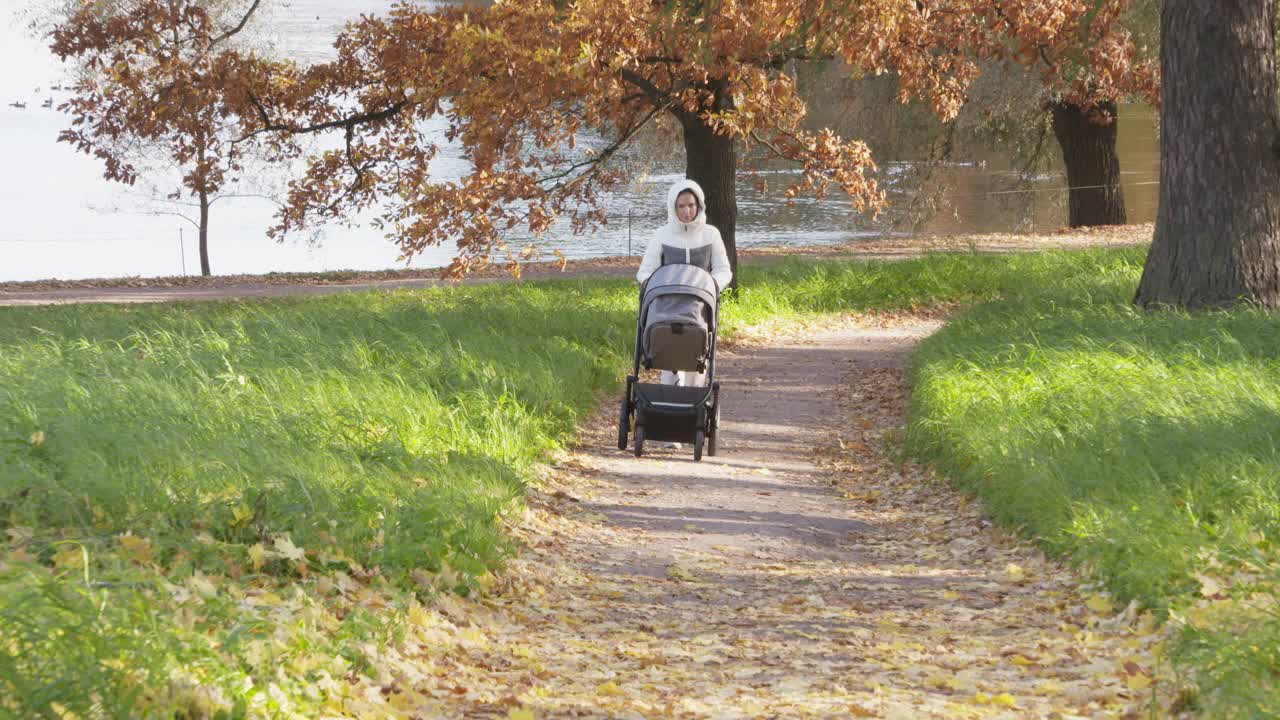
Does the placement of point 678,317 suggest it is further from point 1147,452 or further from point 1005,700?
A: point 1005,700

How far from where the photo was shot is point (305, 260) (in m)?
48.6

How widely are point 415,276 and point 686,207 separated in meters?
16.2

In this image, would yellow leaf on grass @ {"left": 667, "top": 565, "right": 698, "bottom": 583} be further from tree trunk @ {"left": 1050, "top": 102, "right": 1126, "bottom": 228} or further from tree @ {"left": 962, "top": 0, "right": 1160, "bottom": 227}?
tree trunk @ {"left": 1050, "top": 102, "right": 1126, "bottom": 228}

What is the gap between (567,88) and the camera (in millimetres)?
13219

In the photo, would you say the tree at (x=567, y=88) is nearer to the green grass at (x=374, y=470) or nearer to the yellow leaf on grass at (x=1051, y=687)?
the green grass at (x=374, y=470)

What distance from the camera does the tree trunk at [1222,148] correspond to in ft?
35.8

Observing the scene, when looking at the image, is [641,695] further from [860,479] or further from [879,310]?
[879,310]

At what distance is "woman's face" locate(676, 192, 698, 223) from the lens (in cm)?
933

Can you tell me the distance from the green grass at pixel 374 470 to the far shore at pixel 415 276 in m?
9.69

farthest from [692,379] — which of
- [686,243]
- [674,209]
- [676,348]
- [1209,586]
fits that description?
[1209,586]

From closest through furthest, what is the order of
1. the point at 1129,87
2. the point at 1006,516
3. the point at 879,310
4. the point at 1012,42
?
the point at 1006,516, the point at 879,310, the point at 1129,87, the point at 1012,42

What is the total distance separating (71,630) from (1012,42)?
22162mm

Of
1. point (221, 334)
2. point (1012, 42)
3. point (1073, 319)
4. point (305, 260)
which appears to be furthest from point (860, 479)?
point (305, 260)

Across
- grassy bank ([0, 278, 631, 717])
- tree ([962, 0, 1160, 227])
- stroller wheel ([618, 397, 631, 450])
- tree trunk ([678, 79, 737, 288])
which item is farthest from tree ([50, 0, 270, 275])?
tree ([962, 0, 1160, 227])
